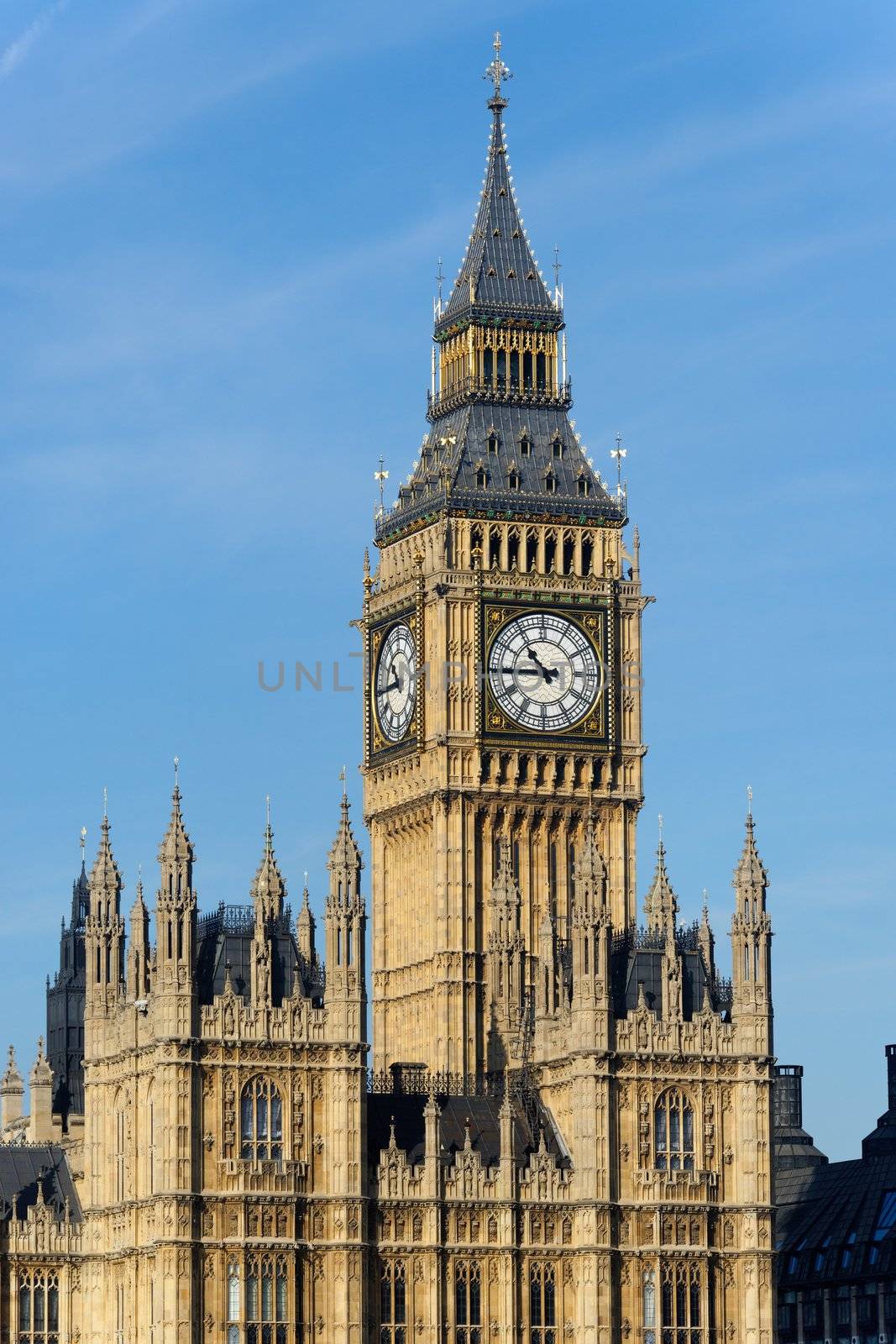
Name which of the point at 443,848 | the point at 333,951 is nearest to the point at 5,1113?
the point at 443,848

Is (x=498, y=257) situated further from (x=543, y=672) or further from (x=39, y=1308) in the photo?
(x=39, y=1308)

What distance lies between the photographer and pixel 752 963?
5531 inches

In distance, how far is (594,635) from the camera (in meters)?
156

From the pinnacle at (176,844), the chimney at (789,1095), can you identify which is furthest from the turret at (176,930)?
the chimney at (789,1095)

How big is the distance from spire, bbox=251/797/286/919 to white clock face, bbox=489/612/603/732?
1914cm

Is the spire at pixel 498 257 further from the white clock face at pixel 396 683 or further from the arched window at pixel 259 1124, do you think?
the arched window at pixel 259 1124

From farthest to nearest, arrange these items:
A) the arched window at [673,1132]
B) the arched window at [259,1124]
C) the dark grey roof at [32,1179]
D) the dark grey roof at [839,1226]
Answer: the dark grey roof at [839,1226]
the dark grey roof at [32,1179]
the arched window at [673,1132]
the arched window at [259,1124]

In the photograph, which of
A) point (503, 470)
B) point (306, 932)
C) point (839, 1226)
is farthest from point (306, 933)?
point (839, 1226)

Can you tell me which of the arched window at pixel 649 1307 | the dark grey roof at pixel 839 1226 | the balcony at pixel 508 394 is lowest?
the arched window at pixel 649 1307

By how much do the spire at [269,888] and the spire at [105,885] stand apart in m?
6.59

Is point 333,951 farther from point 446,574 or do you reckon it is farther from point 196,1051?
point 446,574

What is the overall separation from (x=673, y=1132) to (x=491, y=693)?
22.3 metres

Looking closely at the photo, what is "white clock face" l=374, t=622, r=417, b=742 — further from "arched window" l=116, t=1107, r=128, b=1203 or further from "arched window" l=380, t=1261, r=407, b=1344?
"arched window" l=380, t=1261, r=407, b=1344

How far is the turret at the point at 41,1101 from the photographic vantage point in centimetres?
15500
